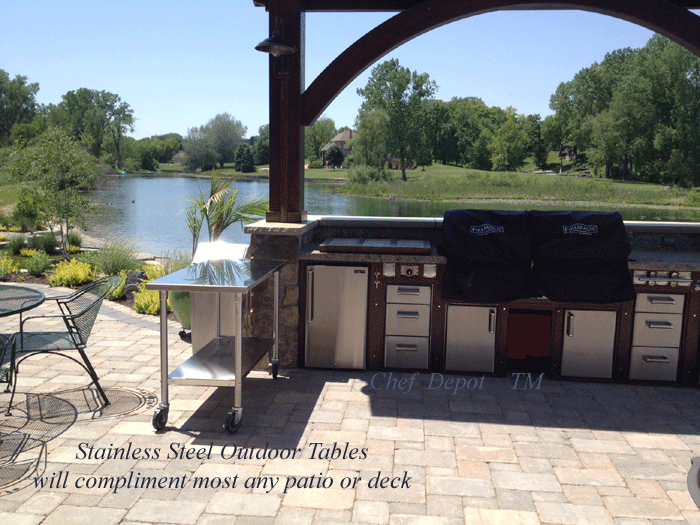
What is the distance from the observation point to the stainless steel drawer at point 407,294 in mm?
4195

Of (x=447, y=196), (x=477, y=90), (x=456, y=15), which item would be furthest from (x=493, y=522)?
(x=477, y=90)

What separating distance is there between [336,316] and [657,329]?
226 cm

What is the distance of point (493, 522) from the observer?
2391 millimetres

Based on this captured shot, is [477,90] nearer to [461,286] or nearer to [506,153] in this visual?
[506,153]

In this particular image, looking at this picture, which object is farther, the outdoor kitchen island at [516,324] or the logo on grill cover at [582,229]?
the outdoor kitchen island at [516,324]

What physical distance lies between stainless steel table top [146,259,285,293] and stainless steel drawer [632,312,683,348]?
2525 millimetres

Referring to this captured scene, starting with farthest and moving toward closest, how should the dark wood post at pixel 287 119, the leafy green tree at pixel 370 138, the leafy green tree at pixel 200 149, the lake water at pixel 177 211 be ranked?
the leafy green tree at pixel 370 138 < the leafy green tree at pixel 200 149 < the lake water at pixel 177 211 < the dark wood post at pixel 287 119

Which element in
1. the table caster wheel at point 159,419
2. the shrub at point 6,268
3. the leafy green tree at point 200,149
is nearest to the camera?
the table caster wheel at point 159,419

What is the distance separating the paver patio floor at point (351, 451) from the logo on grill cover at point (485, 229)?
1.05 metres

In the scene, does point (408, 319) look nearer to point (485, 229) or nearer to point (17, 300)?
point (485, 229)

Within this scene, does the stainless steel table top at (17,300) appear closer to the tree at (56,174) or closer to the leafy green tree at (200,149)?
the tree at (56,174)

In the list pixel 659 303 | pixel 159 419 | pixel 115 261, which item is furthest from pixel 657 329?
pixel 115 261

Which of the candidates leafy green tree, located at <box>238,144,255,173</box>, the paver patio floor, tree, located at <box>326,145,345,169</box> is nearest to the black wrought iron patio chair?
the paver patio floor

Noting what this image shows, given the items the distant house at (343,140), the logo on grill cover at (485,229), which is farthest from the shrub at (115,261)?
the distant house at (343,140)
